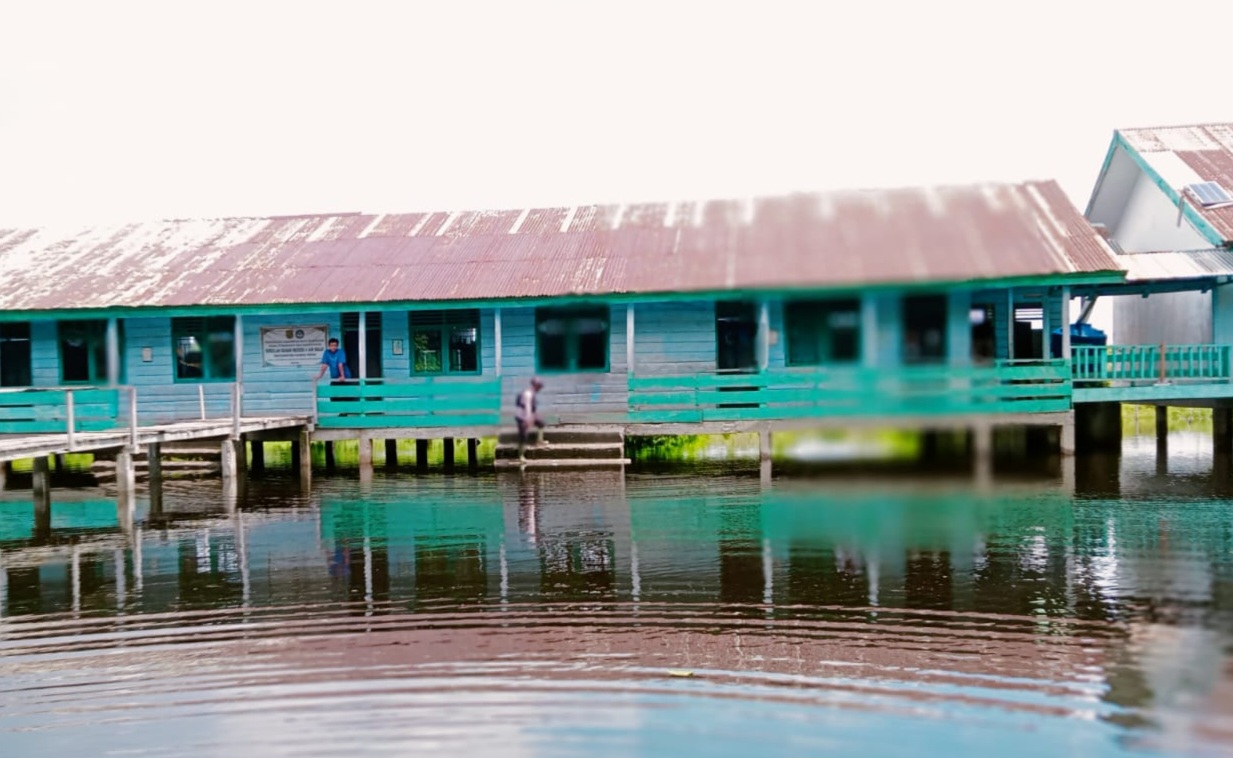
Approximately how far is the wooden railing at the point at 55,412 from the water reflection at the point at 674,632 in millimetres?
1850

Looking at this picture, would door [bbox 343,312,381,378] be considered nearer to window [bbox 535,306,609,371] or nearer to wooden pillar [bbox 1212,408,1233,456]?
window [bbox 535,306,609,371]

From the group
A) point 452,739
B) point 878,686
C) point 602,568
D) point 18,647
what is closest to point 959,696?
point 878,686

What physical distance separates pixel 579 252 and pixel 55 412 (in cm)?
1272

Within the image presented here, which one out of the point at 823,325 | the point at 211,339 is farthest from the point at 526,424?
the point at 211,339

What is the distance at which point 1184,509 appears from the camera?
1319cm

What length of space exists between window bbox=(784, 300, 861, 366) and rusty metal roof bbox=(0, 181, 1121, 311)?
9 centimetres

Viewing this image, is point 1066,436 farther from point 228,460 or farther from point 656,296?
point 228,460

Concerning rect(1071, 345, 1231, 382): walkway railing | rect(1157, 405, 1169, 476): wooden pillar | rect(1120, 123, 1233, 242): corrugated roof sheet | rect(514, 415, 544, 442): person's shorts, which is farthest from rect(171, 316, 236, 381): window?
rect(1157, 405, 1169, 476): wooden pillar

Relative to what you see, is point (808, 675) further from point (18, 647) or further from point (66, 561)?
point (66, 561)

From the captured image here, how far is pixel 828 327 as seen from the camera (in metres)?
1.72

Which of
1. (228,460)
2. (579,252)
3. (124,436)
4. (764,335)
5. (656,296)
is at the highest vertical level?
(579,252)

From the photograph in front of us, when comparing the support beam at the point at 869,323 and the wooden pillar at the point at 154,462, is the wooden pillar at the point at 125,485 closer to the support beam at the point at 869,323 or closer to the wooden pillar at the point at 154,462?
the wooden pillar at the point at 154,462

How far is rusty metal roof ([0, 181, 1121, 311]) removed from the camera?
168 cm

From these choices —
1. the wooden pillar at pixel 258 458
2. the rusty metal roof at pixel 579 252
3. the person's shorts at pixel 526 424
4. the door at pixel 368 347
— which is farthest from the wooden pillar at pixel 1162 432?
the person's shorts at pixel 526 424
